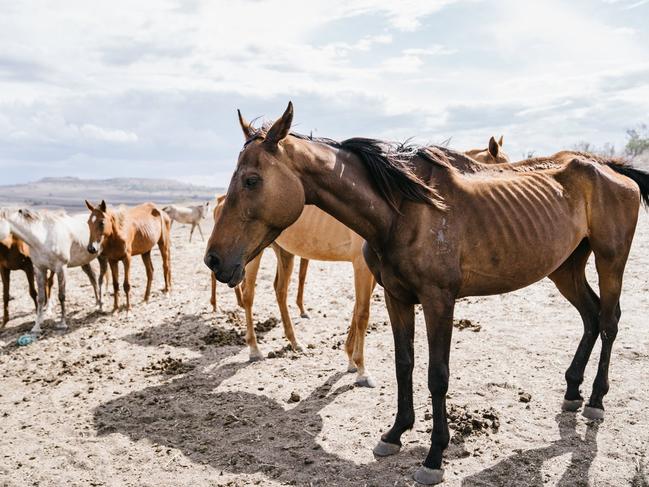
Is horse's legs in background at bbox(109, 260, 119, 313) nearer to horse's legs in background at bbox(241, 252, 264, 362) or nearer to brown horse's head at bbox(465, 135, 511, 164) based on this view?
horse's legs in background at bbox(241, 252, 264, 362)

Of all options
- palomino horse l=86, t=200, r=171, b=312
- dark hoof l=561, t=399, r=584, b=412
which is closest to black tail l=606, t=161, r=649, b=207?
dark hoof l=561, t=399, r=584, b=412

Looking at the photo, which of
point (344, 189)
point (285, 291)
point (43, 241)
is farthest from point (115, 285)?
point (344, 189)

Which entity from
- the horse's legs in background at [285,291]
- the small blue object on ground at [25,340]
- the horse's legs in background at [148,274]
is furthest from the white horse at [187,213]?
the horse's legs in background at [285,291]

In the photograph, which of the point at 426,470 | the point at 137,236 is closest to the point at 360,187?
the point at 426,470

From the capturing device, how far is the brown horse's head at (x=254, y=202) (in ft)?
10.1

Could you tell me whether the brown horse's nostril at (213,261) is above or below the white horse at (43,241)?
above

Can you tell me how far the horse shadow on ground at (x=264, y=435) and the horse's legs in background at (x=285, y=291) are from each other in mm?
732

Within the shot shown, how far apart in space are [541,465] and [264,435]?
2122 millimetres

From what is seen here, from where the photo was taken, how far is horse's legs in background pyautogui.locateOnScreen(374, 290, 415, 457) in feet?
12.5

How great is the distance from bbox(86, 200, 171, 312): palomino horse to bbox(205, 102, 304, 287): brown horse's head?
241 inches

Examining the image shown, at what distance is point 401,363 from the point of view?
3.88 meters

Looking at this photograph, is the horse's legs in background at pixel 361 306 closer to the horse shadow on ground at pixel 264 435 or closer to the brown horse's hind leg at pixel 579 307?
the horse shadow on ground at pixel 264 435

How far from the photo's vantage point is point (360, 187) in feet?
10.9

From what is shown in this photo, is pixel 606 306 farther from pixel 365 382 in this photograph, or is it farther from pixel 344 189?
pixel 344 189
